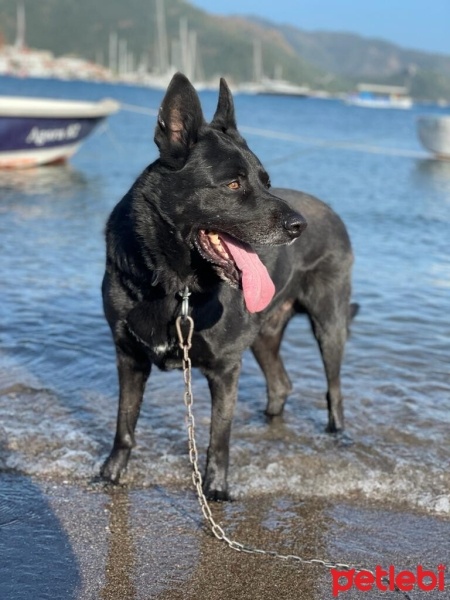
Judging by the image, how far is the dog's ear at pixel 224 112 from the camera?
367cm

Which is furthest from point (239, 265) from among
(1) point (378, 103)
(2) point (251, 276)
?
(1) point (378, 103)

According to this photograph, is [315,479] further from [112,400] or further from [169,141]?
[169,141]

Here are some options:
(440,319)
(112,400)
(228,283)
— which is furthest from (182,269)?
(440,319)

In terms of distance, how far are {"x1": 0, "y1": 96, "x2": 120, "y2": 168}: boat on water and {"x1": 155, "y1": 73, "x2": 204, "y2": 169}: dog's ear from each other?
43.5 ft

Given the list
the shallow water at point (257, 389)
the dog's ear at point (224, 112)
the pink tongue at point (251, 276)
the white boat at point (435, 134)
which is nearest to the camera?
the pink tongue at point (251, 276)

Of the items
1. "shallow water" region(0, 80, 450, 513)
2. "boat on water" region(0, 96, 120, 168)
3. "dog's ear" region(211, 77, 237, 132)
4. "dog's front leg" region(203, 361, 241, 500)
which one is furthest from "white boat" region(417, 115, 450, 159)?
"dog's front leg" region(203, 361, 241, 500)

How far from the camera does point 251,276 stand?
338 cm

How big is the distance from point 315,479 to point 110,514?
1164 millimetres

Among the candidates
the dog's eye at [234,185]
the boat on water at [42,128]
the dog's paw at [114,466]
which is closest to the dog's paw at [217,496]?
the dog's paw at [114,466]

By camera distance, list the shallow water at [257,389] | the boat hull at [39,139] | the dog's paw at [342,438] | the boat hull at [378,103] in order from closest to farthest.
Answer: the shallow water at [257,389], the dog's paw at [342,438], the boat hull at [39,139], the boat hull at [378,103]

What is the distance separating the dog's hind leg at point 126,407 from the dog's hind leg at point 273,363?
44.3 inches

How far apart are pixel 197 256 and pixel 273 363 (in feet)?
5.48

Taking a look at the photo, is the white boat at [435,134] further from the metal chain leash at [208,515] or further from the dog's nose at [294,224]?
the metal chain leash at [208,515]

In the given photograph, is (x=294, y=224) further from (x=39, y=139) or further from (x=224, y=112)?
(x=39, y=139)
